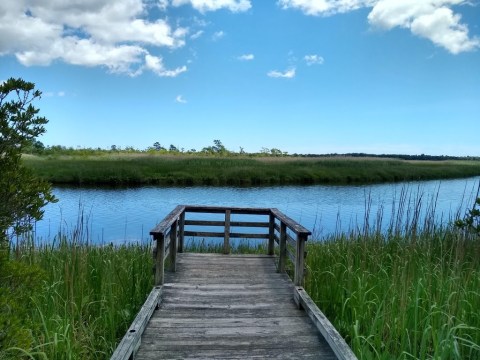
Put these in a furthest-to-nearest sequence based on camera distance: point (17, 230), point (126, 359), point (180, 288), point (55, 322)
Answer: point (180, 288)
point (55, 322)
point (126, 359)
point (17, 230)

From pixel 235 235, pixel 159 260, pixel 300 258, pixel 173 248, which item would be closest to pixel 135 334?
pixel 159 260

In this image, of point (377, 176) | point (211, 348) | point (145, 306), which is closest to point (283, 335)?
point (211, 348)

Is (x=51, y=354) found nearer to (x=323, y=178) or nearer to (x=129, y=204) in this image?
(x=129, y=204)

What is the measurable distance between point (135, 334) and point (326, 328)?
6.13 ft

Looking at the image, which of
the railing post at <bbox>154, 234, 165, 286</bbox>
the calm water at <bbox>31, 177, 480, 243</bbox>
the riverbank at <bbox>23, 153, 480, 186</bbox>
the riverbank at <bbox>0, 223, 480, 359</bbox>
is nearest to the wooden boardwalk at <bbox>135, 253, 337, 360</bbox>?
the railing post at <bbox>154, 234, 165, 286</bbox>

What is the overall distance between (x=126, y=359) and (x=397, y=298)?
2.67 metres

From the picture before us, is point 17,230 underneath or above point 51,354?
above

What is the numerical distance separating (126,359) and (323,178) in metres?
33.3

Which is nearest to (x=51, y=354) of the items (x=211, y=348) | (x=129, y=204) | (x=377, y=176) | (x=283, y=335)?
(x=211, y=348)

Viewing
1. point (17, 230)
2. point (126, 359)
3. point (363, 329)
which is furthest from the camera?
point (363, 329)

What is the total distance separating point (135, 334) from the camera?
3.53 m

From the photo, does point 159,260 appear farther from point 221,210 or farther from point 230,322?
point 221,210

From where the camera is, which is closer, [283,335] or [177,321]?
[283,335]

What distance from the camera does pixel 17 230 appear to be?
9.47 feet
